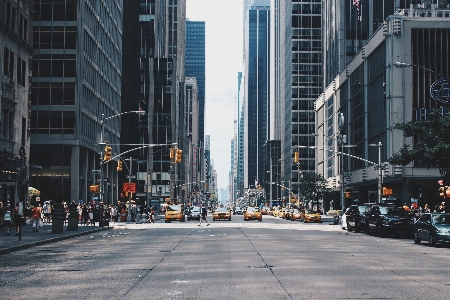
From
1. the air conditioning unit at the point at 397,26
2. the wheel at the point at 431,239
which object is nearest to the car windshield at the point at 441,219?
the wheel at the point at 431,239

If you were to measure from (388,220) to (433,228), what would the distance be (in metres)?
9.05

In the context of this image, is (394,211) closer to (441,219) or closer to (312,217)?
(441,219)

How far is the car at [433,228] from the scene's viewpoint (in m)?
32.7

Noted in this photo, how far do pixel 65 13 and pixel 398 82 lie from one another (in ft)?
133

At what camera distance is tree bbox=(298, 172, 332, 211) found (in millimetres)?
125625

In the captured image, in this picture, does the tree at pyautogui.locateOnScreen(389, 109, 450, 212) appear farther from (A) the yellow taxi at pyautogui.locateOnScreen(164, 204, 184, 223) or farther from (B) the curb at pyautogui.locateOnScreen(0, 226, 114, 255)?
(A) the yellow taxi at pyautogui.locateOnScreen(164, 204, 184, 223)

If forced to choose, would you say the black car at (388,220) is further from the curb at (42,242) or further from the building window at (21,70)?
the building window at (21,70)

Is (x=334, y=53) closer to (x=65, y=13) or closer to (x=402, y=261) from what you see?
(x=65, y=13)

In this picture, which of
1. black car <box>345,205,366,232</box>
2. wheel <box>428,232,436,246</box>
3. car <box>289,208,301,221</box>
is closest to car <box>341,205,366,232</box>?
black car <box>345,205,366,232</box>

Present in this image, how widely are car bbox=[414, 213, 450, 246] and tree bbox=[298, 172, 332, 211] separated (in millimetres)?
89664

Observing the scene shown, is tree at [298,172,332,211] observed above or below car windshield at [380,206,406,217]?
above

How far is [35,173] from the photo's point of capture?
83812mm

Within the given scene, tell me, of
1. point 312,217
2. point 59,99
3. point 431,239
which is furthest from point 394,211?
point 59,99

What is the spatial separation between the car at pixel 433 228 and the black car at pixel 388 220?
19.3ft
